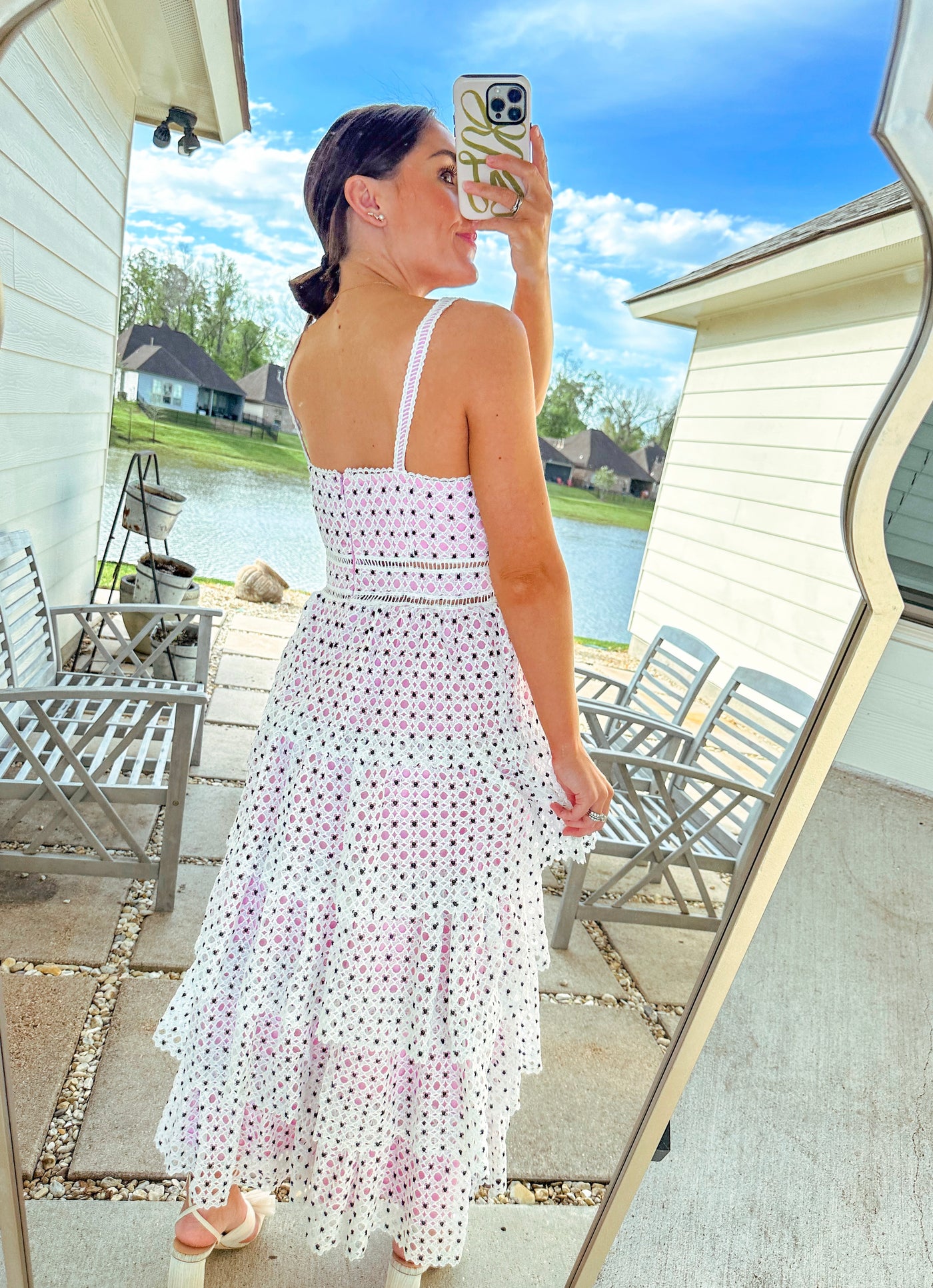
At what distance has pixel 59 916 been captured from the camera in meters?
1.20

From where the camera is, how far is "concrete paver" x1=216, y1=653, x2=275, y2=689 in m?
1.28

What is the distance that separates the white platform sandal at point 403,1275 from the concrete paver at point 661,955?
50 centimetres

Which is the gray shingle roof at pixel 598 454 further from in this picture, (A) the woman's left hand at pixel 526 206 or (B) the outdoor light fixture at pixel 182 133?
(B) the outdoor light fixture at pixel 182 133

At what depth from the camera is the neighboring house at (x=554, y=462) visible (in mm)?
999

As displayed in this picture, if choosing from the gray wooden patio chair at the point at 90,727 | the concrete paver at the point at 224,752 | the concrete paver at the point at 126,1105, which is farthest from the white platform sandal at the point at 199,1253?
the concrete paver at the point at 224,752

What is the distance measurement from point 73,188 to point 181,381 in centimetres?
22

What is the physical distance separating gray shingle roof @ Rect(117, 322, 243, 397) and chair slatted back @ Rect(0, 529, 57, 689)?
0.78 feet

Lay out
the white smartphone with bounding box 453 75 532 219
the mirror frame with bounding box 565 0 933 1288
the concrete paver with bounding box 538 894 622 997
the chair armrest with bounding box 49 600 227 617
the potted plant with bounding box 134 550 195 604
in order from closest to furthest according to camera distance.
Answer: the mirror frame with bounding box 565 0 933 1288
the white smartphone with bounding box 453 75 532 219
the chair armrest with bounding box 49 600 227 617
the concrete paver with bounding box 538 894 622 997
the potted plant with bounding box 134 550 195 604

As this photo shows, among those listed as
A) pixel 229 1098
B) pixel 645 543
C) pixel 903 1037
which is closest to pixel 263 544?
pixel 645 543

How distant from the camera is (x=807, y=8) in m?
0.84

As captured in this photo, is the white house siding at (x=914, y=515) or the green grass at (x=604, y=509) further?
the green grass at (x=604, y=509)

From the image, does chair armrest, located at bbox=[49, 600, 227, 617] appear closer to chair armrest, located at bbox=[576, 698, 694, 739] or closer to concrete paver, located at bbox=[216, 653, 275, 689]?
concrete paver, located at bbox=[216, 653, 275, 689]

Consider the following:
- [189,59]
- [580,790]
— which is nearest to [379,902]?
[580,790]

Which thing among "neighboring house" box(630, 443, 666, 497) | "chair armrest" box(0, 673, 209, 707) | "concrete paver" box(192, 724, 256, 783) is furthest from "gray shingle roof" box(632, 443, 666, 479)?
"chair armrest" box(0, 673, 209, 707)
